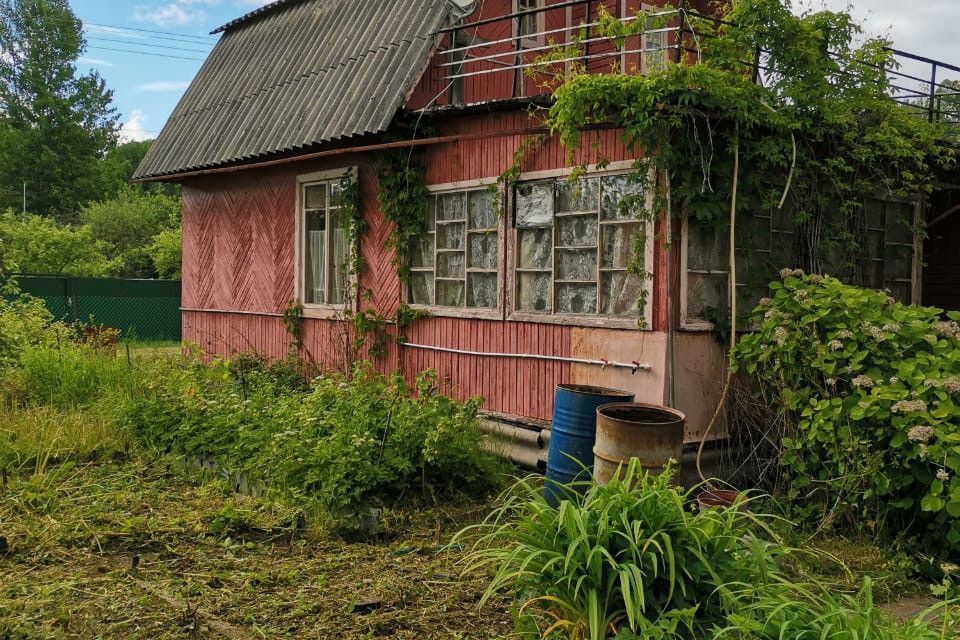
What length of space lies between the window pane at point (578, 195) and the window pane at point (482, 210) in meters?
0.94

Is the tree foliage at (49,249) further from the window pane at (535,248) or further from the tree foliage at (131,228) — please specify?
the window pane at (535,248)

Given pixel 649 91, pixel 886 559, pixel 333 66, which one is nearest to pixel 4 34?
pixel 333 66

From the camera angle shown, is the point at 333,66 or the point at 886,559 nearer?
the point at 886,559

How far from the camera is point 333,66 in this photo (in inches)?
424

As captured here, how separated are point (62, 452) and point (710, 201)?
19.8ft

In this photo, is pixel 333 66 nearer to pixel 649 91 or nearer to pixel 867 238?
pixel 649 91

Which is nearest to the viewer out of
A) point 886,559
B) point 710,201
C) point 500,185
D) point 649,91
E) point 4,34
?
point 886,559

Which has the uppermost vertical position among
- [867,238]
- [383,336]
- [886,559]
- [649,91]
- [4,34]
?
[4,34]

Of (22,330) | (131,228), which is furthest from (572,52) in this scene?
(131,228)

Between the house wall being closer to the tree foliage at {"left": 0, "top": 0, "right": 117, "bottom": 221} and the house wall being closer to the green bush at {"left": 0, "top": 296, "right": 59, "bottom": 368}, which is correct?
the green bush at {"left": 0, "top": 296, "right": 59, "bottom": 368}

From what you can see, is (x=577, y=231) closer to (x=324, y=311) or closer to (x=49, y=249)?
(x=324, y=311)

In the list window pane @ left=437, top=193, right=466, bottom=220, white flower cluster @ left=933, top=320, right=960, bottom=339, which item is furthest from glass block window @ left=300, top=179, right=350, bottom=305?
white flower cluster @ left=933, top=320, right=960, bottom=339

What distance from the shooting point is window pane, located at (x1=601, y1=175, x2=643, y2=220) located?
278 inches

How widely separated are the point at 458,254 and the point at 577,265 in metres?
1.76
